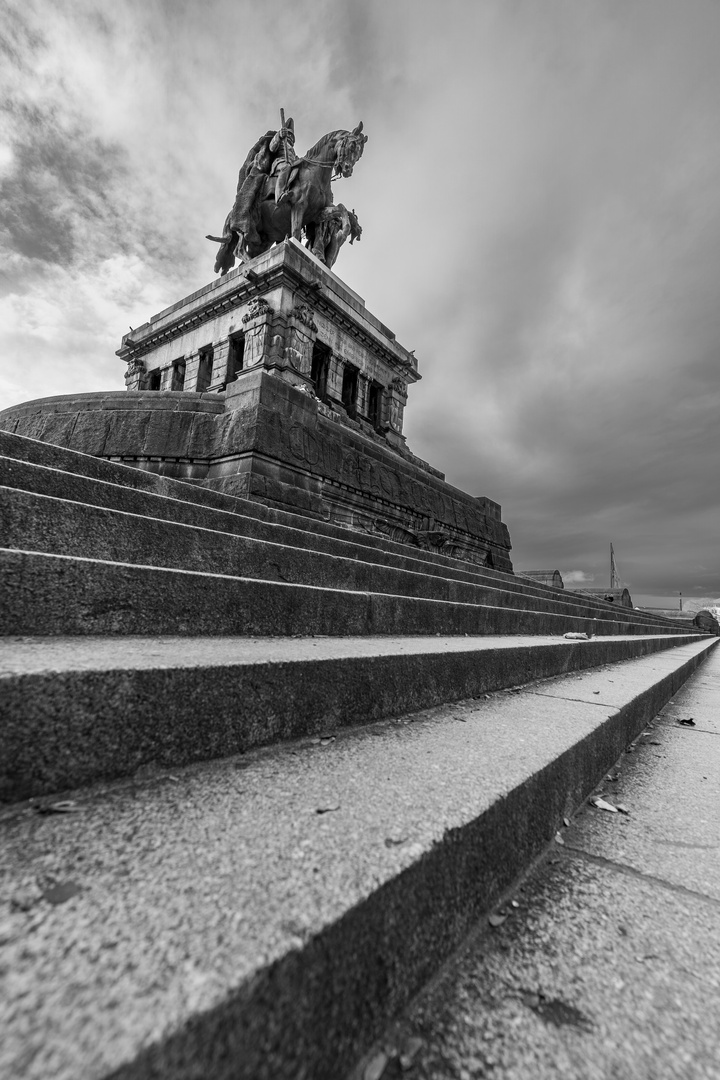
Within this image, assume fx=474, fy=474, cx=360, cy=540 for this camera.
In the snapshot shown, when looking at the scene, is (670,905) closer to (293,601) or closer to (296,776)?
(296,776)

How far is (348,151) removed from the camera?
643 inches

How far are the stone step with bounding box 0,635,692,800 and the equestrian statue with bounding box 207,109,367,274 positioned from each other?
17872mm

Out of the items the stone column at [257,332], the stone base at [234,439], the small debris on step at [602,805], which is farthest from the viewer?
the stone column at [257,332]

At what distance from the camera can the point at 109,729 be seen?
3.28 feet

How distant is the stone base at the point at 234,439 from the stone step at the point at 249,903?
4.75 meters

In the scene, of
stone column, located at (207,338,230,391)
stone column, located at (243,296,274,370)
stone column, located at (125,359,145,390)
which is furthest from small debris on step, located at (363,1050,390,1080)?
stone column, located at (125,359,145,390)

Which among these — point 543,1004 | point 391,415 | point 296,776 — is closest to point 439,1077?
point 543,1004

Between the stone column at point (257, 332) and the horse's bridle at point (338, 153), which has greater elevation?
the horse's bridle at point (338, 153)

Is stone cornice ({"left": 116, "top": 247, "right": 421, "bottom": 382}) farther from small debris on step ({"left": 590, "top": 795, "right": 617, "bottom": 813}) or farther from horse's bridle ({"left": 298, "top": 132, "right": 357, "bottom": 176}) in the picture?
small debris on step ({"left": 590, "top": 795, "right": 617, "bottom": 813})

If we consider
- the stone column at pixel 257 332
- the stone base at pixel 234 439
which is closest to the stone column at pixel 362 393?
the stone column at pixel 257 332

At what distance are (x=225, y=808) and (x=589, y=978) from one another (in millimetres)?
733

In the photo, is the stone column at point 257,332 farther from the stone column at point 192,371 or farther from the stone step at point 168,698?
the stone step at point 168,698

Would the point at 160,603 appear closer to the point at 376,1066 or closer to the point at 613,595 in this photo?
the point at 376,1066

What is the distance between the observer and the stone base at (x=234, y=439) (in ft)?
19.7
